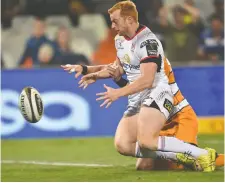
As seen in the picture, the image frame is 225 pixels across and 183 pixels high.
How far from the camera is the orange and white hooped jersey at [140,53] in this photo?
9.95m

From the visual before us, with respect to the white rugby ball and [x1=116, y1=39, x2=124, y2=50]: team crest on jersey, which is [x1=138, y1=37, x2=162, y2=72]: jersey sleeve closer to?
[x1=116, y1=39, x2=124, y2=50]: team crest on jersey

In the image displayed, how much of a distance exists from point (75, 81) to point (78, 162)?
386 cm

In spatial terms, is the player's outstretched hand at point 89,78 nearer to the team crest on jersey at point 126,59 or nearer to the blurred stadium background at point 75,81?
the team crest on jersey at point 126,59

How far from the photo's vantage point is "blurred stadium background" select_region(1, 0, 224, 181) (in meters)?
11.9

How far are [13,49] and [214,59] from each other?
4.76 metres

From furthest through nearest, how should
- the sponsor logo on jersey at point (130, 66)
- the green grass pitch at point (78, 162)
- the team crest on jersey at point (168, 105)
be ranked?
the sponsor logo on jersey at point (130, 66) < the team crest on jersey at point (168, 105) < the green grass pitch at point (78, 162)

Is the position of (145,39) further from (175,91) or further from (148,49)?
(175,91)

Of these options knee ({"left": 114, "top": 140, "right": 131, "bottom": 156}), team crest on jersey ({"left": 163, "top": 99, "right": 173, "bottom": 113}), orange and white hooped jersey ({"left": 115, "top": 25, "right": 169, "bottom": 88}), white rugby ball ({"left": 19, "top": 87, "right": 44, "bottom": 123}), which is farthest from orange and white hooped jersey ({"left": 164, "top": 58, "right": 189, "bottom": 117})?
white rugby ball ({"left": 19, "top": 87, "right": 44, "bottom": 123})

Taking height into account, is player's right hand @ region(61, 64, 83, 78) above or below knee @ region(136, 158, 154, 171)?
above

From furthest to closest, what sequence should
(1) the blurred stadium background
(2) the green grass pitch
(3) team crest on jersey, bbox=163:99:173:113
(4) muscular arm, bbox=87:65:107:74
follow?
(1) the blurred stadium background < (4) muscular arm, bbox=87:65:107:74 < (3) team crest on jersey, bbox=163:99:173:113 < (2) the green grass pitch

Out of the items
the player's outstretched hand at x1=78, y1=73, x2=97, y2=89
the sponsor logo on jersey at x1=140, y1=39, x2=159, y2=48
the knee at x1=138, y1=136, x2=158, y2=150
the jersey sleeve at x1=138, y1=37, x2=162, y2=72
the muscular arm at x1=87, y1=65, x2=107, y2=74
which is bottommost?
the knee at x1=138, y1=136, x2=158, y2=150

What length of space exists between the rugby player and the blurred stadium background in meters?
0.30

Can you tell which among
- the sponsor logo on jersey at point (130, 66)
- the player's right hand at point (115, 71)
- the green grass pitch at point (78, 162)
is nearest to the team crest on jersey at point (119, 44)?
the sponsor logo on jersey at point (130, 66)

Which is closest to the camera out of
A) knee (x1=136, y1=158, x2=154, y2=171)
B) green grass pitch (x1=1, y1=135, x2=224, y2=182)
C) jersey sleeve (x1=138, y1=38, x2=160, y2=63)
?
green grass pitch (x1=1, y1=135, x2=224, y2=182)
